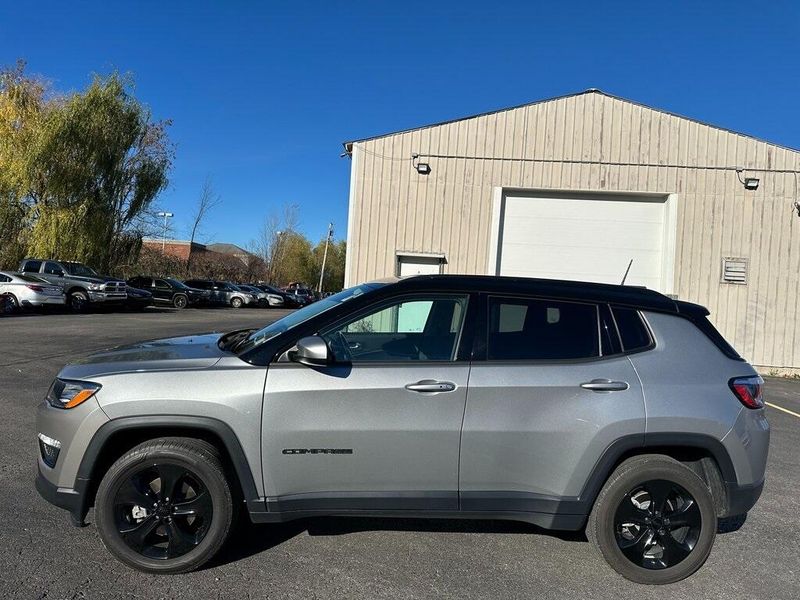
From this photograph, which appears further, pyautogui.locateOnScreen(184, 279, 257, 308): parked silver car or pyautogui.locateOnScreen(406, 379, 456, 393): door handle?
pyautogui.locateOnScreen(184, 279, 257, 308): parked silver car

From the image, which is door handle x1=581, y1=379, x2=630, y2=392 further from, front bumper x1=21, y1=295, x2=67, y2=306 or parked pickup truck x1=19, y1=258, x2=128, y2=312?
parked pickup truck x1=19, y1=258, x2=128, y2=312

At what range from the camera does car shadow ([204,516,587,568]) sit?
3.47 meters

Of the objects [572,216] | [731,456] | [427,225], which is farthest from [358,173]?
[731,456]

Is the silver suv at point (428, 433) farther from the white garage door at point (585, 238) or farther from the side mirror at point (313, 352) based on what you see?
the white garage door at point (585, 238)

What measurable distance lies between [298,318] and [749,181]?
1255cm

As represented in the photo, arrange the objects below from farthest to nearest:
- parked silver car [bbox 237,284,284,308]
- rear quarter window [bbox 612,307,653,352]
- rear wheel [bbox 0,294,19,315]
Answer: parked silver car [bbox 237,284,284,308]
rear wheel [bbox 0,294,19,315]
rear quarter window [bbox 612,307,653,352]

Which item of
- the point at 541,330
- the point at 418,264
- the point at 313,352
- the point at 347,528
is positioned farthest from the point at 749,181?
the point at 313,352

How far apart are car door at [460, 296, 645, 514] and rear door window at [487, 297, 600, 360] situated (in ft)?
0.14

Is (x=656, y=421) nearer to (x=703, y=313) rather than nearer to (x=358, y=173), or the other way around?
(x=703, y=313)

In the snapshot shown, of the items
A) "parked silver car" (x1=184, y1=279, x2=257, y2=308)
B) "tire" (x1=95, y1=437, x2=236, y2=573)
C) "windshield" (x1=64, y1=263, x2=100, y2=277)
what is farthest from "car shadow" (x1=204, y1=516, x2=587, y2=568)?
"parked silver car" (x1=184, y1=279, x2=257, y2=308)

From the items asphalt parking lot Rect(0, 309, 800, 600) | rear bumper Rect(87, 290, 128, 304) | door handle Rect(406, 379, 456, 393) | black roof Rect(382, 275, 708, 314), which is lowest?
asphalt parking lot Rect(0, 309, 800, 600)

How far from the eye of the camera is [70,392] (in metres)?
3.07

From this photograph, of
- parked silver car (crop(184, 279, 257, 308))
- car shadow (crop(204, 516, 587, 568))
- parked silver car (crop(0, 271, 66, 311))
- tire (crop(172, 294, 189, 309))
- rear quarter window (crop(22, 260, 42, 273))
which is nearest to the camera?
car shadow (crop(204, 516, 587, 568))

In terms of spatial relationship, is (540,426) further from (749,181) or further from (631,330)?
(749,181)
